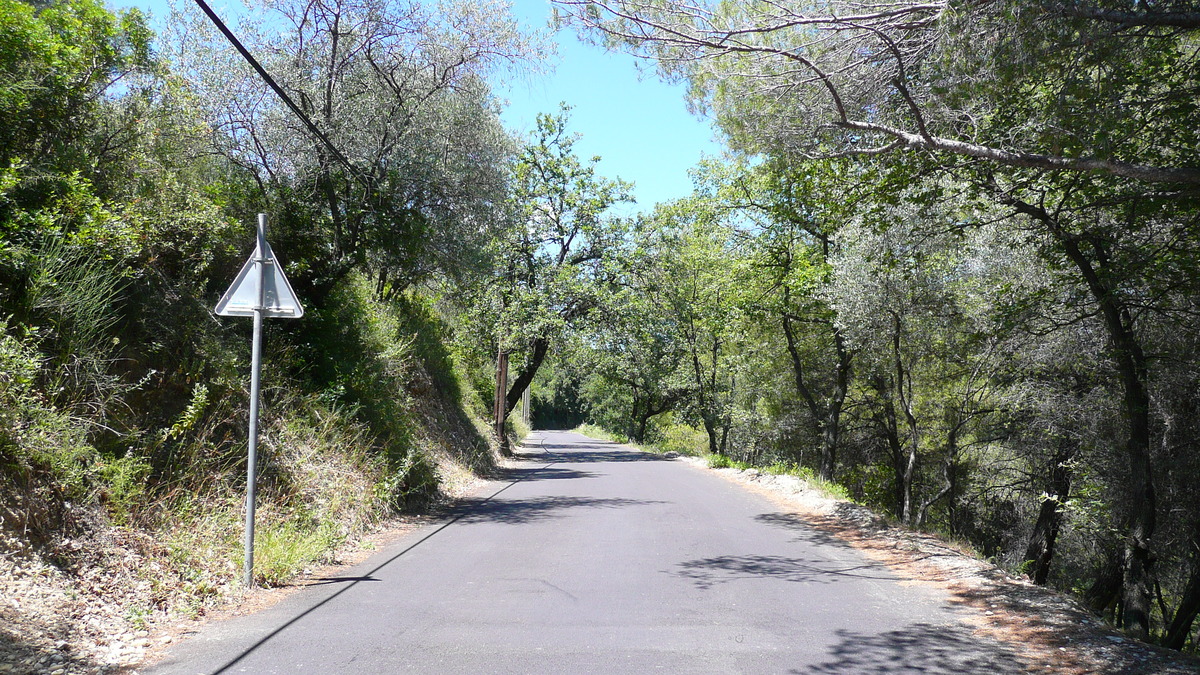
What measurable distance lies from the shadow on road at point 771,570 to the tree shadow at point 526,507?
3727 millimetres

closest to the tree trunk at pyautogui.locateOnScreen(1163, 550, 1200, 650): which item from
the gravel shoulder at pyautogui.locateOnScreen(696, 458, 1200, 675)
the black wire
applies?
the gravel shoulder at pyautogui.locateOnScreen(696, 458, 1200, 675)

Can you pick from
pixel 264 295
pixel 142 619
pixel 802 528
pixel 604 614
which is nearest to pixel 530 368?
pixel 802 528

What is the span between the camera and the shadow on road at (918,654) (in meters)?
4.92

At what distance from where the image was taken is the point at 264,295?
7254mm

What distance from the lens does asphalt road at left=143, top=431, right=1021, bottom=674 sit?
4.98 meters

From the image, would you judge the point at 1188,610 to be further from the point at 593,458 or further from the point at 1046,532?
the point at 593,458

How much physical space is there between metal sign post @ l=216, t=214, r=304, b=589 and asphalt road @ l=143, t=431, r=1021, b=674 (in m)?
1.70

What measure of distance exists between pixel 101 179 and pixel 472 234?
26.5ft

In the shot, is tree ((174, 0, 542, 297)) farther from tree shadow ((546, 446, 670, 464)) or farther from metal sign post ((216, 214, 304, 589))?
tree shadow ((546, 446, 670, 464))

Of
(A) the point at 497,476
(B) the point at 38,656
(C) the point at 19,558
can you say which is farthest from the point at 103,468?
(A) the point at 497,476

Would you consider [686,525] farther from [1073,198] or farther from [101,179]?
[101,179]

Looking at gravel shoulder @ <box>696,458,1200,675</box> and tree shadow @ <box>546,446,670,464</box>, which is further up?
gravel shoulder @ <box>696,458,1200,675</box>

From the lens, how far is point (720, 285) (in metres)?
26.6

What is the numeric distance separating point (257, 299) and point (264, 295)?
0.10 metres
